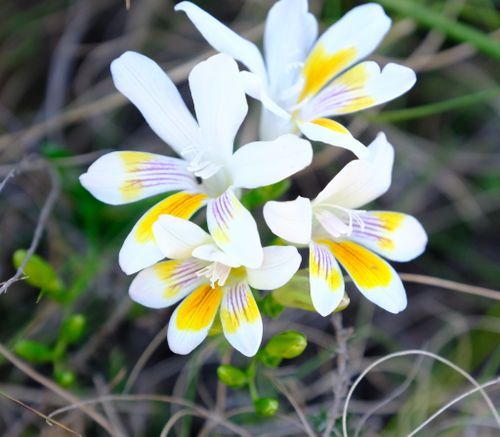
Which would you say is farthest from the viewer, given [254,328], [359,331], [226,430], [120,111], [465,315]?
[120,111]

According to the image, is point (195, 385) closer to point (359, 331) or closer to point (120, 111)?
point (359, 331)

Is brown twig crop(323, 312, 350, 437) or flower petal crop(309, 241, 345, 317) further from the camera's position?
brown twig crop(323, 312, 350, 437)

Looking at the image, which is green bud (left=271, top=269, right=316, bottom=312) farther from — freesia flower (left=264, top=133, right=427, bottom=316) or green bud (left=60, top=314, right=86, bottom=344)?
green bud (left=60, top=314, right=86, bottom=344)

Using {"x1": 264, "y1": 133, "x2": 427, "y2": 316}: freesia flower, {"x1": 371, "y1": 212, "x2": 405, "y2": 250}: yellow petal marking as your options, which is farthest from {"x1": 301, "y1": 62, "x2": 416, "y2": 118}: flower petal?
{"x1": 371, "y1": 212, "x2": 405, "y2": 250}: yellow petal marking

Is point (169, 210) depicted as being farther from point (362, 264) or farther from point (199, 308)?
point (362, 264)

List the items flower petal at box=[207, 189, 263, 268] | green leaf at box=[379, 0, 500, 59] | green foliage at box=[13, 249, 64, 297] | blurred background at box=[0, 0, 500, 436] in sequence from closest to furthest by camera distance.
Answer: flower petal at box=[207, 189, 263, 268]
green foliage at box=[13, 249, 64, 297]
blurred background at box=[0, 0, 500, 436]
green leaf at box=[379, 0, 500, 59]

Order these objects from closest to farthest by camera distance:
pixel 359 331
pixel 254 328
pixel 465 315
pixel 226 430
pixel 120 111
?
pixel 254 328 < pixel 226 430 < pixel 359 331 < pixel 465 315 < pixel 120 111

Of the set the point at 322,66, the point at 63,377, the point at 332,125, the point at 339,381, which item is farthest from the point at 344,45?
the point at 63,377

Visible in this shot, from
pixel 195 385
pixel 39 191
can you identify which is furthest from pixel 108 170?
pixel 39 191
